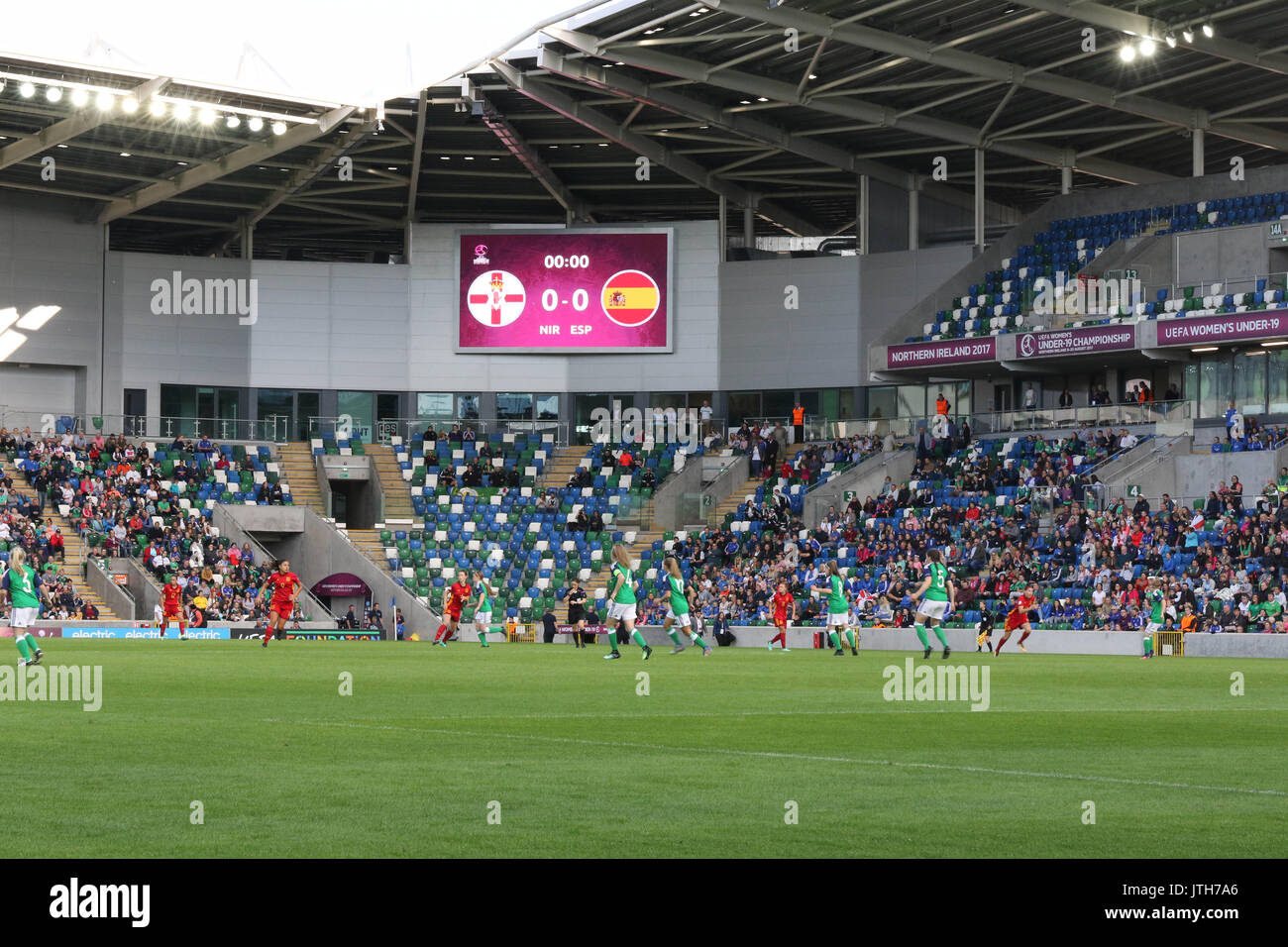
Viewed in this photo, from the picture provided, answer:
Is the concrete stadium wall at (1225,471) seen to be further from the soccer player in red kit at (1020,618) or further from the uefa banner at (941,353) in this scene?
the soccer player in red kit at (1020,618)

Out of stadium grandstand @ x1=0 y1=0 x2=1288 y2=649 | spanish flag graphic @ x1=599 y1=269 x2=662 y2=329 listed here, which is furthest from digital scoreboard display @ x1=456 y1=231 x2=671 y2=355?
stadium grandstand @ x1=0 y1=0 x2=1288 y2=649

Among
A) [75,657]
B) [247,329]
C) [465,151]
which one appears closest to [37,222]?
[247,329]

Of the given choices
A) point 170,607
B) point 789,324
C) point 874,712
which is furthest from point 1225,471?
point 874,712

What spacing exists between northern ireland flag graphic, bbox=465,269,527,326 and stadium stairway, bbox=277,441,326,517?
859 centimetres

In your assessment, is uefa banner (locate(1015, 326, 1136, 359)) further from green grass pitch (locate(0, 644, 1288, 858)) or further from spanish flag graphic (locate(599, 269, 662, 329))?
green grass pitch (locate(0, 644, 1288, 858))

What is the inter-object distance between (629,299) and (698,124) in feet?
35.6

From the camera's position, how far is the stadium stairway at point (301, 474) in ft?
220

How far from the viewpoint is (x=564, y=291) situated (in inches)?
2827

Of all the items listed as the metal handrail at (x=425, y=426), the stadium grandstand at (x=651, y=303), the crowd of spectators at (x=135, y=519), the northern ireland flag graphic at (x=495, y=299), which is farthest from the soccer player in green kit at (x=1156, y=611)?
the northern ireland flag graphic at (x=495, y=299)

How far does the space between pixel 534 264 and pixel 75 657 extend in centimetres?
4132

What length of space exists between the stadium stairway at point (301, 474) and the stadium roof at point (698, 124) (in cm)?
906

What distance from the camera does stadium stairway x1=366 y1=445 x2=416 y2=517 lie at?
66.6m

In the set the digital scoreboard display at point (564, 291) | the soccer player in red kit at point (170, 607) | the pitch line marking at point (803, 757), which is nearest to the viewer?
the pitch line marking at point (803, 757)

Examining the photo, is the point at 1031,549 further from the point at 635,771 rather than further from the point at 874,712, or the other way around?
the point at 635,771
